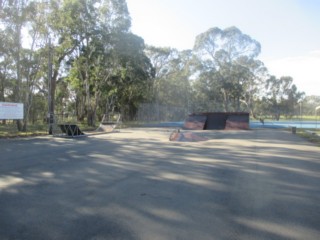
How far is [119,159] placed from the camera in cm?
989

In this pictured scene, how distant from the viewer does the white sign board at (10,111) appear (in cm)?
1947

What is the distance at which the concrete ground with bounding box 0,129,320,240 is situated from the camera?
402 cm

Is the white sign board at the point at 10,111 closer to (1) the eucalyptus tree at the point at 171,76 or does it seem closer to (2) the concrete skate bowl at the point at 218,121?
(2) the concrete skate bowl at the point at 218,121

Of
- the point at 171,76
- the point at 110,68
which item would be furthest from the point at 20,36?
the point at 171,76

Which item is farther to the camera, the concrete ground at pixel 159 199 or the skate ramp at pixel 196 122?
the skate ramp at pixel 196 122

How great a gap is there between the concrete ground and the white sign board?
37.0 feet

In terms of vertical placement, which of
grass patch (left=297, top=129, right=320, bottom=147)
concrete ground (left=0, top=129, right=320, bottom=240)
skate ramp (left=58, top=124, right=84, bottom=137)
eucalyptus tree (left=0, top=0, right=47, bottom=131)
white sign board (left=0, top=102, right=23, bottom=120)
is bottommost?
concrete ground (left=0, top=129, right=320, bottom=240)

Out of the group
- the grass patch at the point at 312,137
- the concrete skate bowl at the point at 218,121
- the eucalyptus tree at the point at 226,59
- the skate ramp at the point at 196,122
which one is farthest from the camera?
the eucalyptus tree at the point at 226,59

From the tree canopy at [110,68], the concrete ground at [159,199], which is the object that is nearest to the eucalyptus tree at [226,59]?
the tree canopy at [110,68]

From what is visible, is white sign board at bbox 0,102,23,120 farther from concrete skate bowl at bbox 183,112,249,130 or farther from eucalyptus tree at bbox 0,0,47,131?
concrete skate bowl at bbox 183,112,249,130

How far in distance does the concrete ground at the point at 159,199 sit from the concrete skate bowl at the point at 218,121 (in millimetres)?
18999

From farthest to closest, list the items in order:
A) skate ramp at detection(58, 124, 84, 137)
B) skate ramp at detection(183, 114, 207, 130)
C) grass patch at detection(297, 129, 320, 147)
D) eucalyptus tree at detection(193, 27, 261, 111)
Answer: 1. eucalyptus tree at detection(193, 27, 261, 111)
2. skate ramp at detection(183, 114, 207, 130)
3. skate ramp at detection(58, 124, 84, 137)
4. grass patch at detection(297, 129, 320, 147)

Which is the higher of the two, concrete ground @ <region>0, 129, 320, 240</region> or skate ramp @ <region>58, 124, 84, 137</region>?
skate ramp @ <region>58, 124, 84, 137</region>

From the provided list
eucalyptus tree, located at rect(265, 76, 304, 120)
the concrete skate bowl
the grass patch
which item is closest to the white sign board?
the concrete skate bowl
